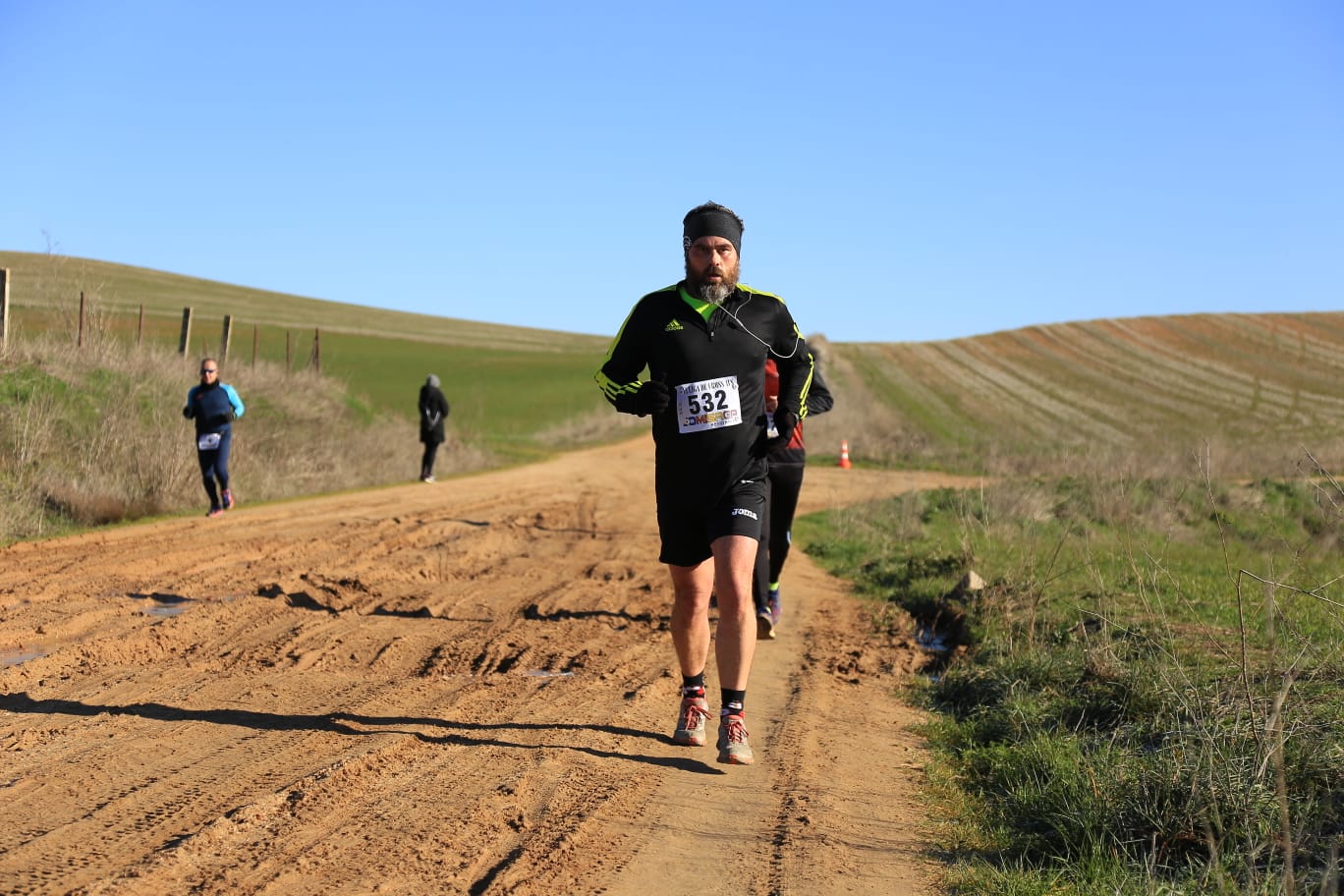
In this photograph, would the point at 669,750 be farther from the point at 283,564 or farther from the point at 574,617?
the point at 283,564

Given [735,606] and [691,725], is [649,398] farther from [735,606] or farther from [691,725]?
[691,725]

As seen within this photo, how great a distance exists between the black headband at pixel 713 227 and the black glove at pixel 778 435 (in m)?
0.79

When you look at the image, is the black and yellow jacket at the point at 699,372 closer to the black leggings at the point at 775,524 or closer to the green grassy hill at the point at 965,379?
the black leggings at the point at 775,524

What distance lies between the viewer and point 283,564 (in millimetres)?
10719

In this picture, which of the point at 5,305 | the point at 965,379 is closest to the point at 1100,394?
the point at 965,379

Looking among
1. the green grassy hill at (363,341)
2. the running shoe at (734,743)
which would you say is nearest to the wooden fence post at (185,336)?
the green grassy hill at (363,341)

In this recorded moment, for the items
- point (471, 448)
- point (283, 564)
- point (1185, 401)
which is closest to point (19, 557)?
point (283, 564)

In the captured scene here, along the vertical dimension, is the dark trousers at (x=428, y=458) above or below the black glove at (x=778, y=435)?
below

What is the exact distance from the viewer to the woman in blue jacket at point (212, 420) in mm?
14617

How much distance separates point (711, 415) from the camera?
5426mm

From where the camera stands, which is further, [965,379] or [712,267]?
[965,379]

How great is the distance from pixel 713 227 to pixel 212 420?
428 inches

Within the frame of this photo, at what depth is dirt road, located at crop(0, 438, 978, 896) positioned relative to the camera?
393 cm

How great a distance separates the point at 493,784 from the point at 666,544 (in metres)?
1.39
